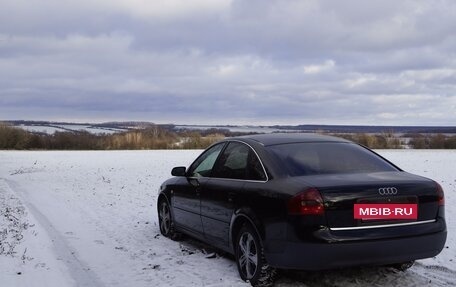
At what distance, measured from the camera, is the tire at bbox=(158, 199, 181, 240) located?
8305 millimetres

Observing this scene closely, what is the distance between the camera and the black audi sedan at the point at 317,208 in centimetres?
486

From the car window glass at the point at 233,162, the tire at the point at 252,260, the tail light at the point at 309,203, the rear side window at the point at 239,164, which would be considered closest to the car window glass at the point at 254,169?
the rear side window at the point at 239,164

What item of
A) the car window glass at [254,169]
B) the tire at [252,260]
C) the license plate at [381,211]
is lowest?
the tire at [252,260]

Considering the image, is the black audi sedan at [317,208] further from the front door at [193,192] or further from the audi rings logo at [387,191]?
the front door at [193,192]

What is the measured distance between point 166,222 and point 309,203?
4.21 metres

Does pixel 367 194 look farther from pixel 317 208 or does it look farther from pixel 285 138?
pixel 285 138

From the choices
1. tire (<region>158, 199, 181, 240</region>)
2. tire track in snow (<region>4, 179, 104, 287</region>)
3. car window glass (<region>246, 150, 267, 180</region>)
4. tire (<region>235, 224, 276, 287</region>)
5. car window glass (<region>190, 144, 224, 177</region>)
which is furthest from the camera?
tire (<region>158, 199, 181, 240</region>)

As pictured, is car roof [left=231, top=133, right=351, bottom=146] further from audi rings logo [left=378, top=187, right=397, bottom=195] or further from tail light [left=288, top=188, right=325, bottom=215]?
audi rings logo [left=378, top=187, right=397, bottom=195]

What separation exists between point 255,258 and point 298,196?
3.51ft

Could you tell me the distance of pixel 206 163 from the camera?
7324 millimetres

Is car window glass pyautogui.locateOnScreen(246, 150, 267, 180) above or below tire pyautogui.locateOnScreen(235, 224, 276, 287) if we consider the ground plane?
above

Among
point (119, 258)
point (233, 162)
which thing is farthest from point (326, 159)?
point (119, 258)

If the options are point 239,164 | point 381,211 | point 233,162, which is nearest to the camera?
point 381,211

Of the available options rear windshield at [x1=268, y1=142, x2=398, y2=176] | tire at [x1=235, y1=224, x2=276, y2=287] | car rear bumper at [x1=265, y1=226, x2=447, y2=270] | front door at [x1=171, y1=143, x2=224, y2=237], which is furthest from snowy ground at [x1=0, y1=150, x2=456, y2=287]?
rear windshield at [x1=268, y1=142, x2=398, y2=176]
